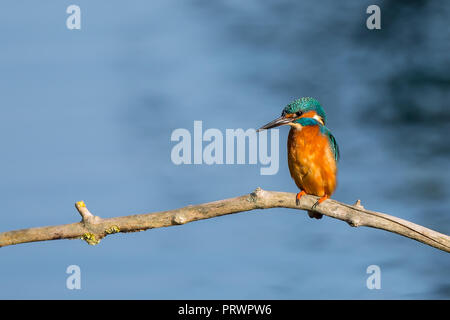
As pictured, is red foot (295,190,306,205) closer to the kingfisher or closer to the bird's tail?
the kingfisher

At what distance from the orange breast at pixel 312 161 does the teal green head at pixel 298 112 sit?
0.14 metres

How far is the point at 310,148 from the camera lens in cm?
627

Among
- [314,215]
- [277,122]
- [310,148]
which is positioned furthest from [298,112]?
[314,215]

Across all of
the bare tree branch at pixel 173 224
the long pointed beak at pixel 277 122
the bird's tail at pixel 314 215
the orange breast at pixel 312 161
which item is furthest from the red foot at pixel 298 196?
the long pointed beak at pixel 277 122

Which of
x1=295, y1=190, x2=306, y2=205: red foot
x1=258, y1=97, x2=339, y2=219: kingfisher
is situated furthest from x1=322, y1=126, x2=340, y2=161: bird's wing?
x1=295, y1=190, x2=306, y2=205: red foot

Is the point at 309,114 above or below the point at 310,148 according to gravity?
above

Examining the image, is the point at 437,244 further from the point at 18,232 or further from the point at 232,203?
the point at 18,232

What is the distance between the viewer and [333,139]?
6355 mm

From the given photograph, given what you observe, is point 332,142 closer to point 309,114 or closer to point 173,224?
point 309,114

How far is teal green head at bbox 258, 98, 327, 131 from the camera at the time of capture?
20.4 ft

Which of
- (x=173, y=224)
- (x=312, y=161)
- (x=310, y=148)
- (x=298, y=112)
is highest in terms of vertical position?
(x=298, y=112)

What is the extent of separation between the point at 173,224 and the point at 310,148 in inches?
71.8

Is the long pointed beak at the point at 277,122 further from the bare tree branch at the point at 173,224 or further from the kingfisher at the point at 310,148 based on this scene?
the bare tree branch at the point at 173,224

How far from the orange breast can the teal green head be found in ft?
0.45
